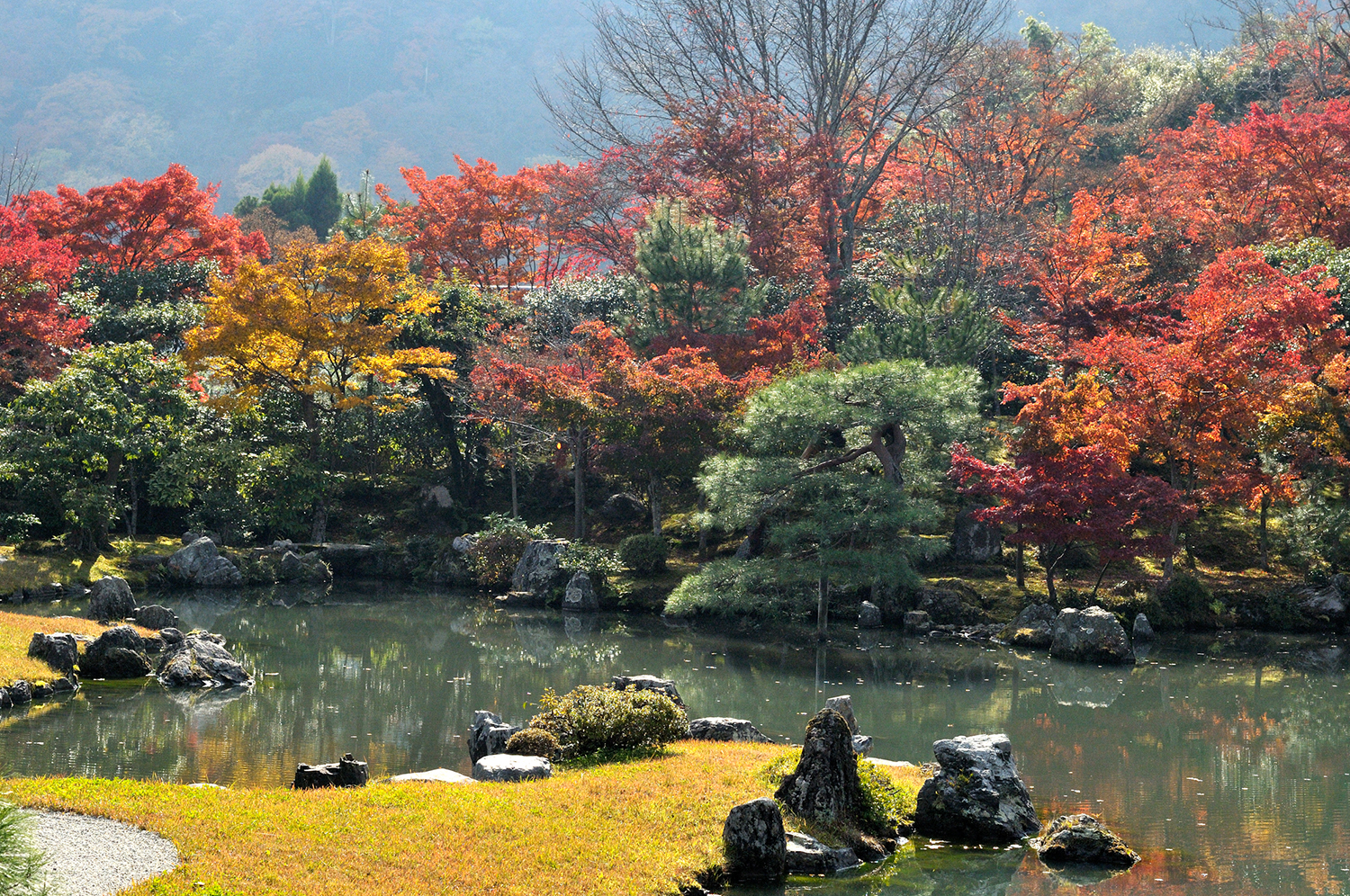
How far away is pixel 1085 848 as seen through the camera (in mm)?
7598

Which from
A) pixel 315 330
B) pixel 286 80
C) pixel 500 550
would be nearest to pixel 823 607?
pixel 500 550

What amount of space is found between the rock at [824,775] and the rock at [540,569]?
13.1 metres

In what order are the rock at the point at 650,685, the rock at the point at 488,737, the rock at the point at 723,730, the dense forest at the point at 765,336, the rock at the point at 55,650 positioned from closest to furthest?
the rock at the point at 488,737 < the rock at the point at 723,730 < the rock at the point at 650,685 < the rock at the point at 55,650 < the dense forest at the point at 765,336

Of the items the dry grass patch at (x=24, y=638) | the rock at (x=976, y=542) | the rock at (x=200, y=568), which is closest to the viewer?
the dry grass patch at (x=24, y=638)

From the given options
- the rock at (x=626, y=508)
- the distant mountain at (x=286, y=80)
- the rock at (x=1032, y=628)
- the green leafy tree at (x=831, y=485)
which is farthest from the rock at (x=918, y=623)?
the distant mountain at (x=286, y=80)

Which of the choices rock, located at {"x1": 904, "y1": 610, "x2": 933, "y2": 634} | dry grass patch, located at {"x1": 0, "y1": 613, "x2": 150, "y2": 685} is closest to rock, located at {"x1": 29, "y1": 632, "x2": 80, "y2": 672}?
dry grass patch, located at {"x1": 0, "y1": 613, "x2": 150, "y2": 685}

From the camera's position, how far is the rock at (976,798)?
809 cm

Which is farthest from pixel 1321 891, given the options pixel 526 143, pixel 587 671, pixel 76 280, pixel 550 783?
pixel 526 143

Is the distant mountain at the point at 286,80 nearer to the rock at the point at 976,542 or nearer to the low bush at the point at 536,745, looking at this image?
the rock at the point at 976,542

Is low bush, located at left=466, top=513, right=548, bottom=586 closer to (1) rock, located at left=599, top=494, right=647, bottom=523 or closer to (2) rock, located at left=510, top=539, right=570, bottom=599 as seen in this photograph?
(2) rock, located at left=510, top=539, right=570, bottom=599

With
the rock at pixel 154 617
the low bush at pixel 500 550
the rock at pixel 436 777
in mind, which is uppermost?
the low bush at pixel 500 550

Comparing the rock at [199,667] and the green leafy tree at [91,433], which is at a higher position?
the green leafy tree at [91,433]

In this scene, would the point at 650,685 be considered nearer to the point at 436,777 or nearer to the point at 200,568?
the point at 436,777

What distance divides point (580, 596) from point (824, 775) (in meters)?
12.4
